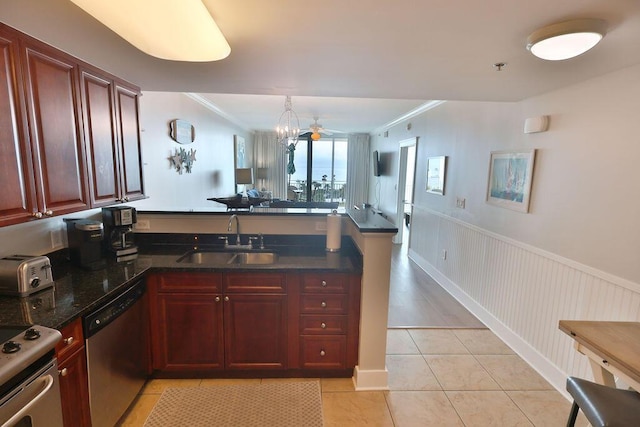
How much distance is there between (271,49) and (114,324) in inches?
71.6

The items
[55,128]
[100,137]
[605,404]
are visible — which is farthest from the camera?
[100,137]

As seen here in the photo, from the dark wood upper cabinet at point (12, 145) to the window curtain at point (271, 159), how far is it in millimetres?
8043

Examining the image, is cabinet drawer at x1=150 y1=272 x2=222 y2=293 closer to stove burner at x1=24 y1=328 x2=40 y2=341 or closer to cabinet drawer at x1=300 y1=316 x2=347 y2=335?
cabinet drawer at x1=300 y1=316 x2=347 y2=335

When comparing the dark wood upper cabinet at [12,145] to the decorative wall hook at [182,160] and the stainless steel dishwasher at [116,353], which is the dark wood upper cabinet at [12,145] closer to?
the stainless steel dishwasher at [116,353]

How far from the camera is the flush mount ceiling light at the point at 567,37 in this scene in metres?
1.34

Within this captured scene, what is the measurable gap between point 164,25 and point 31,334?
1.32m

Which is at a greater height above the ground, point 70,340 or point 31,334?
point 31,334

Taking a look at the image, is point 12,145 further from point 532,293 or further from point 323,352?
point 532,293

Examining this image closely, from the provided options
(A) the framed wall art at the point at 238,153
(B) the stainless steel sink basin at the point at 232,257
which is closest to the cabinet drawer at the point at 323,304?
(B) the stainless steel sink basin at the point at 232,257

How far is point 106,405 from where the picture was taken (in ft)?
5.65

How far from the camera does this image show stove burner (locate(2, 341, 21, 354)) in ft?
3.66

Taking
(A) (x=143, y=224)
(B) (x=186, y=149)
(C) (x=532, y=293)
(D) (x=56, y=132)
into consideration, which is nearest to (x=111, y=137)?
(D) (x=56, y=132)

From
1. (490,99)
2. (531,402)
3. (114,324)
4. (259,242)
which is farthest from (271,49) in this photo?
(531,402)

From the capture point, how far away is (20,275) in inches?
61.7
